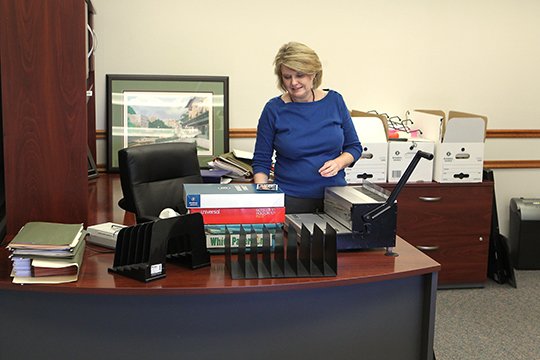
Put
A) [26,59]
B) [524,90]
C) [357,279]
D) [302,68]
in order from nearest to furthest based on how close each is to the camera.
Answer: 1. [357,279]
2. [26,59]
3. [302,68]
4. [524,90]

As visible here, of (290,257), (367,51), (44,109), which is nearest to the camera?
(290,257)

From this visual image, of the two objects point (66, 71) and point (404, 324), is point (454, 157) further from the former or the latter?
point (66, 71)

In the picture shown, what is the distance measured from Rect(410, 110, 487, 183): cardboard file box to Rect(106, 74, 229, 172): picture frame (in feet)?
4.40

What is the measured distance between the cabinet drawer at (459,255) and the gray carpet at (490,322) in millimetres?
82

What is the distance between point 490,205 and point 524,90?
3.24 ft

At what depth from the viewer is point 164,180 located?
3.56 meters

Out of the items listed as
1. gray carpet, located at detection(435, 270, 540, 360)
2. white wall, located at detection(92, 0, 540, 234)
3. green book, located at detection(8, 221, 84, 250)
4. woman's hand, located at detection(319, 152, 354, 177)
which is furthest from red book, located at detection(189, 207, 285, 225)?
white wall, located at detection(92, 0, 540, 234)

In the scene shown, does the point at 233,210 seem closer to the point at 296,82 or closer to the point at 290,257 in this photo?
the point at 290,257

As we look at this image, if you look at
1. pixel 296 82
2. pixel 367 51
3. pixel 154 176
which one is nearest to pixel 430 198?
pixel 367 51

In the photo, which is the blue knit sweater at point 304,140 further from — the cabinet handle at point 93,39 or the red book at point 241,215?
the cabinet handle at point 93,39

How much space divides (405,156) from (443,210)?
0.43 meters

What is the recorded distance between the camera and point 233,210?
8.06 feet

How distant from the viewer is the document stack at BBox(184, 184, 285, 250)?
2.43 metres

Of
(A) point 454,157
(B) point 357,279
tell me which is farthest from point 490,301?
(B) point 357,279
